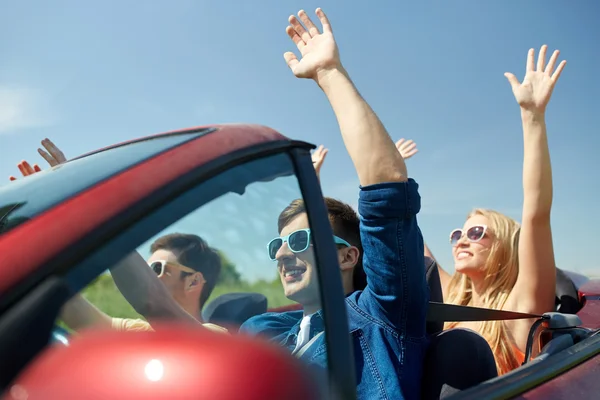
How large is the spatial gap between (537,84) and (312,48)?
5.96ft

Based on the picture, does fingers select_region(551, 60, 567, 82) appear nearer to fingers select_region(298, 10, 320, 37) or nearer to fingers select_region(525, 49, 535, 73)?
fingers select_region(525, 49, 535, 73)

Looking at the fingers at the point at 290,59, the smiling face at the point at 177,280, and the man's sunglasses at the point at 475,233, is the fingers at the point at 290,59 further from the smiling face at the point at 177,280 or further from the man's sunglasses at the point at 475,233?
the man's sunglasses at the point at 475,233

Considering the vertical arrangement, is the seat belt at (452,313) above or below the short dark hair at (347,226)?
below

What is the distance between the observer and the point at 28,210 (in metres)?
0.89

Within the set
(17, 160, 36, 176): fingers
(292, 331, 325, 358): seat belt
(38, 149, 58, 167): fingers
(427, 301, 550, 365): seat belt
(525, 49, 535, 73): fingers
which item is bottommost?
(427, 301, 550, 365): seat belt

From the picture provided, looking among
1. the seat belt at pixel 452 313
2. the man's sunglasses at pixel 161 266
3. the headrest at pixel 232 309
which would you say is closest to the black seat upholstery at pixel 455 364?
the seat belt at pixel 452 313

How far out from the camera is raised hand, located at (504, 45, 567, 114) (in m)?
2.91

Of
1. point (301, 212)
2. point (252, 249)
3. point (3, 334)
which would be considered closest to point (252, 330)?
point (252, 249)

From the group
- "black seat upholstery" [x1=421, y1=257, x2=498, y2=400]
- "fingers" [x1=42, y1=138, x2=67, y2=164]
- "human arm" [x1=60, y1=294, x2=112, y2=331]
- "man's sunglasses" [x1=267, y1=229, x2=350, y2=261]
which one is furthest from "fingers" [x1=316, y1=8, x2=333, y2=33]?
"fingers" [x1=42, y1=138, x2=67, y2=164]

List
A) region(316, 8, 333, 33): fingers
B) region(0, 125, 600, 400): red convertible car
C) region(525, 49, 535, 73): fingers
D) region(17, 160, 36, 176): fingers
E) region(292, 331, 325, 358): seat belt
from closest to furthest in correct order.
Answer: region(0, 125, 600, 400): red convertible car
region(292, 331, 325, 358): seat belt
region(316, 8, 333, 33): fingers
region(17, 160, 36, 176): fingers
region(525, 49, 535, 73): fingers

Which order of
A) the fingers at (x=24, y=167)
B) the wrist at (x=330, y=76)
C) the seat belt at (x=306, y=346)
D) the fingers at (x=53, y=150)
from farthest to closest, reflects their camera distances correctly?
1. the fingers at (x=53, y=150)
2. the fingers at (x=24, y=167)
3. the wrist at (x=330, y=76)
4. the seat belt at (x=306, y=346)

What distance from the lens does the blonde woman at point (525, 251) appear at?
2850 mm

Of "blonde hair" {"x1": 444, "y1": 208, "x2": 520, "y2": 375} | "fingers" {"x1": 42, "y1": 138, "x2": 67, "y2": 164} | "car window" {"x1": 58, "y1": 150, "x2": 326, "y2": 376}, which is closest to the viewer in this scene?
"car window" {"x1": 58, "y1": 150, "x2": 326, "y2": 376}

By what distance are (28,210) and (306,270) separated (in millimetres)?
521
